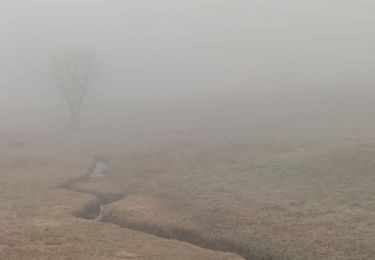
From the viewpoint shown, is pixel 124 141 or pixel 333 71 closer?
pixel 124 141

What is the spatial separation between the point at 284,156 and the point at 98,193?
21.4 metres

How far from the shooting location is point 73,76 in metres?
108

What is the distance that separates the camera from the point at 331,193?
42406mm

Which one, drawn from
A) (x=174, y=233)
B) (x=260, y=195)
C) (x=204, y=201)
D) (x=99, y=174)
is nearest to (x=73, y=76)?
(x=99, y=174)

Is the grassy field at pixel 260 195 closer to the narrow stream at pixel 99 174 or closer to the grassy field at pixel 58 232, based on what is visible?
the narrow stream at pixel 99 174

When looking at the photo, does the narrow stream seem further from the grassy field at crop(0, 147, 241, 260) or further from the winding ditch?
the grassy field at crop(0, 147, 241, 260)

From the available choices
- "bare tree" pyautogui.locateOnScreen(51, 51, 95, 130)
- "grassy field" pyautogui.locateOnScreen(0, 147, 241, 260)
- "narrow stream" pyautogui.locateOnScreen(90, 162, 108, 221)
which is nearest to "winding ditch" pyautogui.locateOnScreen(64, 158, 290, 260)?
"narrow stream" pyautogui.locateOnScreen(90, 162, 108, 221)

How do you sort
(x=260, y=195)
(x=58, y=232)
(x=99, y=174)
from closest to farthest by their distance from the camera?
(x=58, y=232) < (x=260, y=195) < (x=99, y=174)

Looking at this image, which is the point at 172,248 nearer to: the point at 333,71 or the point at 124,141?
the point at 124,141

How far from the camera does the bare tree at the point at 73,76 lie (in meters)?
108

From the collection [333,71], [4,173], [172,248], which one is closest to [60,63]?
[4,173]

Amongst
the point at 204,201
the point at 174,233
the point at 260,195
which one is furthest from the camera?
the point at 260,195

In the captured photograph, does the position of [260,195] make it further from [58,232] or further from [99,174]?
[99,174]

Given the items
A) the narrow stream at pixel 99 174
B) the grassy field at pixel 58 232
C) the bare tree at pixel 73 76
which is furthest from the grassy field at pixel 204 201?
the bare tree at pixel 73 76
